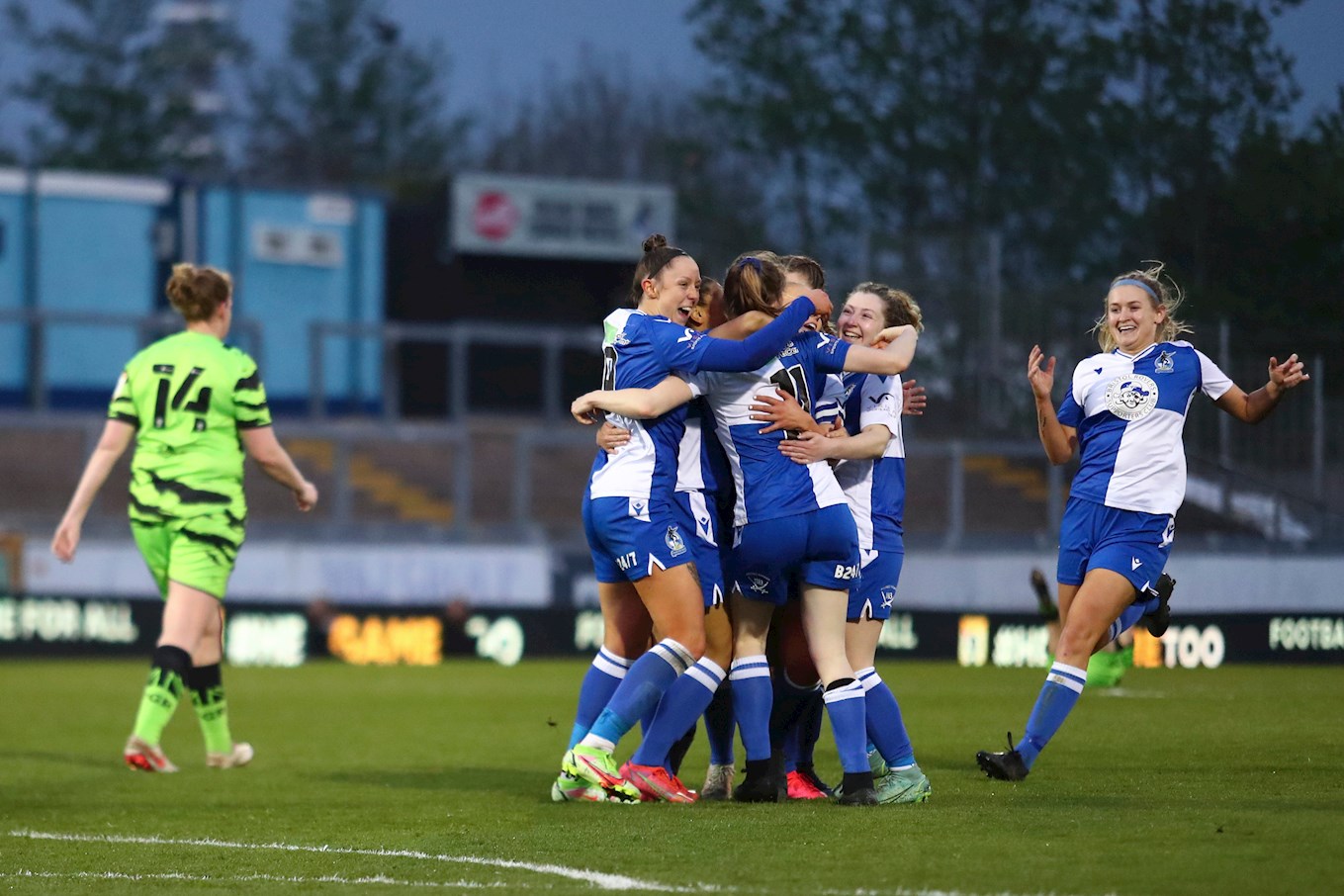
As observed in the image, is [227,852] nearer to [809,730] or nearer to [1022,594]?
[809,730]

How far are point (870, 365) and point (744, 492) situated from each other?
0.67m

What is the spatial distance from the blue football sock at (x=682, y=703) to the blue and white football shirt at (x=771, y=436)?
0.58 m

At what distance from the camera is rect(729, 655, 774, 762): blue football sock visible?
707 cm

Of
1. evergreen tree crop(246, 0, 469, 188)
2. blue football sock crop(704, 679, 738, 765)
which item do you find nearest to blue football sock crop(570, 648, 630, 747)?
blue football sock crop(704, 679, 738, 765)

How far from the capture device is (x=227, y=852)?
6.38 m

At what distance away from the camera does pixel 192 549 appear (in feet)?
29.5

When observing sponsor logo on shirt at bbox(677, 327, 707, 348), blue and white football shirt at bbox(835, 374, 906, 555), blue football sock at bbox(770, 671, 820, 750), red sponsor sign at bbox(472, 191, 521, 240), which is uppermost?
red sponsor sign at bbox(472, 191, 521, 240)

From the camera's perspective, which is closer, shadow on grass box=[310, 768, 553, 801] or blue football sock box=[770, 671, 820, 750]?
blue football sock box=[770, 671, 820, 750]

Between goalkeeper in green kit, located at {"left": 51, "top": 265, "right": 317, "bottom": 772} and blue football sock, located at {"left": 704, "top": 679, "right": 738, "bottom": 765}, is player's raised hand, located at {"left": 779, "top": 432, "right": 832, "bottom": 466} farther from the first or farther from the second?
goalkeeper in green kit, located at {"left": 51, "top": 265, "right": 317, "bottom": 772}

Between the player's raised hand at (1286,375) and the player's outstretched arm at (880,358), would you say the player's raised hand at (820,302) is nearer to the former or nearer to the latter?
the player's outstretched arm at (880,358)

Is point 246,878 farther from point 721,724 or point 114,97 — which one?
point 114,97

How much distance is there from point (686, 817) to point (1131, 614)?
7.84ft

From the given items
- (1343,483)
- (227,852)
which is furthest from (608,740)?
(1343,483)

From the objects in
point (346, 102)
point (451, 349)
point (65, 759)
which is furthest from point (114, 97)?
point (65, 759)
